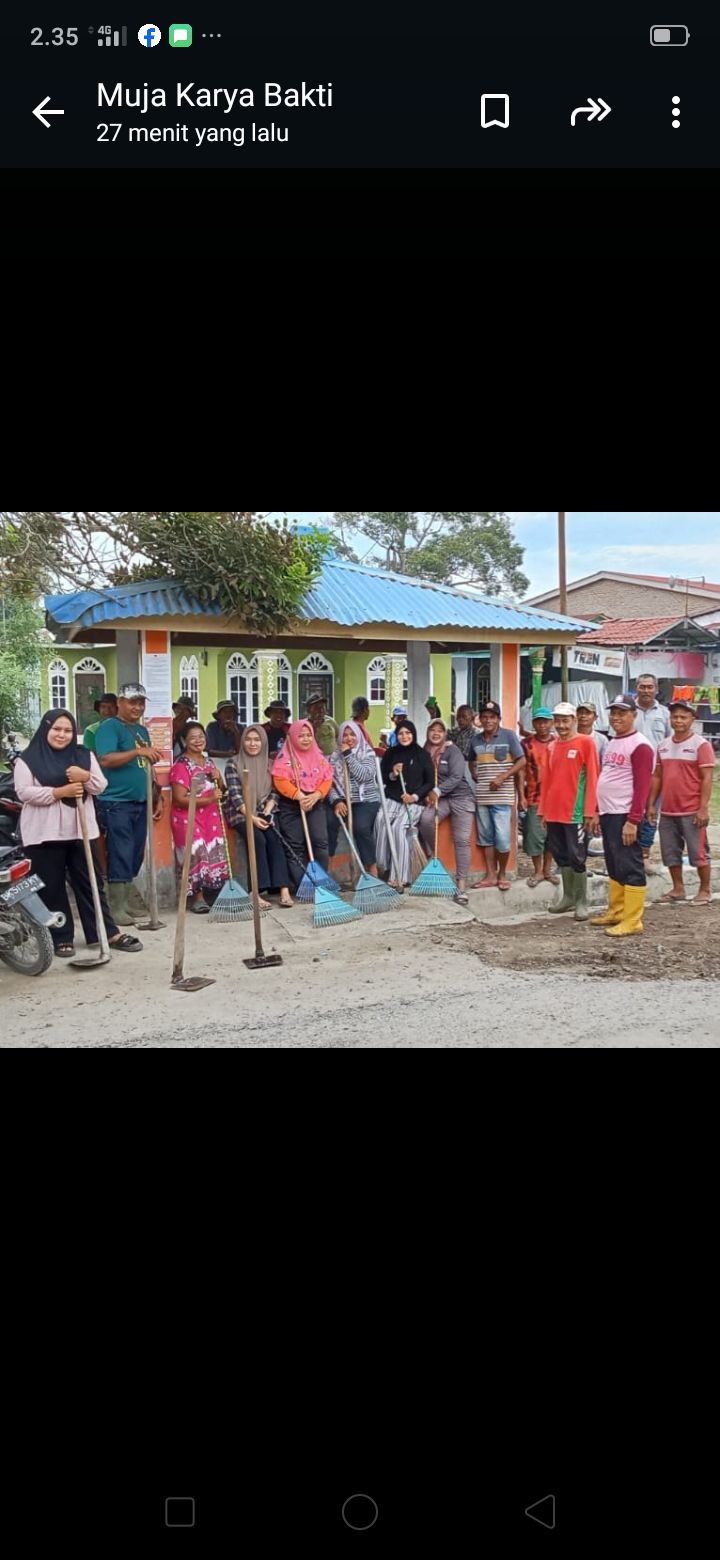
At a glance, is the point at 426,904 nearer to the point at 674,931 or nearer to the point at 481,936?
the point at 481,936

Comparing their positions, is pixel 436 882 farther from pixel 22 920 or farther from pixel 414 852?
pixel 22 920

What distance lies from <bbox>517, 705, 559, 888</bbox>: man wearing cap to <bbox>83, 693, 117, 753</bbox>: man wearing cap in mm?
1246

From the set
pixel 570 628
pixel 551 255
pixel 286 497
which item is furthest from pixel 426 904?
pixel 551 255

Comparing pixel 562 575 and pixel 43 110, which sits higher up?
pixel 43 110

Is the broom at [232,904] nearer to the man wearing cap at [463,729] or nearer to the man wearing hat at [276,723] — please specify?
the man wearing hat at [276,723]

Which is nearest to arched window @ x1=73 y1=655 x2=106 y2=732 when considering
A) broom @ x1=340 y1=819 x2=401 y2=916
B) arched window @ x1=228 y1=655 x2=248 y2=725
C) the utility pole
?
arched window @ x1=228 y1=655 x2=248 y2=725

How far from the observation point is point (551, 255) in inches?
58.2

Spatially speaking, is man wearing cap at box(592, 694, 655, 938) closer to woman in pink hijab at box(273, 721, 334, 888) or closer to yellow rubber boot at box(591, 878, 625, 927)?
yellow rubber boot at box(591, 878, 625, 927)

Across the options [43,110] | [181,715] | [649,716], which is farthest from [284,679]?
[43,110]

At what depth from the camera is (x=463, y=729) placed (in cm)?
321

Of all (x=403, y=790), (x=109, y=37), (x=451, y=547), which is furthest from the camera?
(x=403, y=790)

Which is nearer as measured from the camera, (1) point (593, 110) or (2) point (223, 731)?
(1) point (593, 110)

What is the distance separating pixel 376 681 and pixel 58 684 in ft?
3.01

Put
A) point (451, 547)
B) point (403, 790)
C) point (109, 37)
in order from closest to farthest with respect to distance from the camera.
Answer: point (109, 37) < point (451, 547) < point (403, 790)
